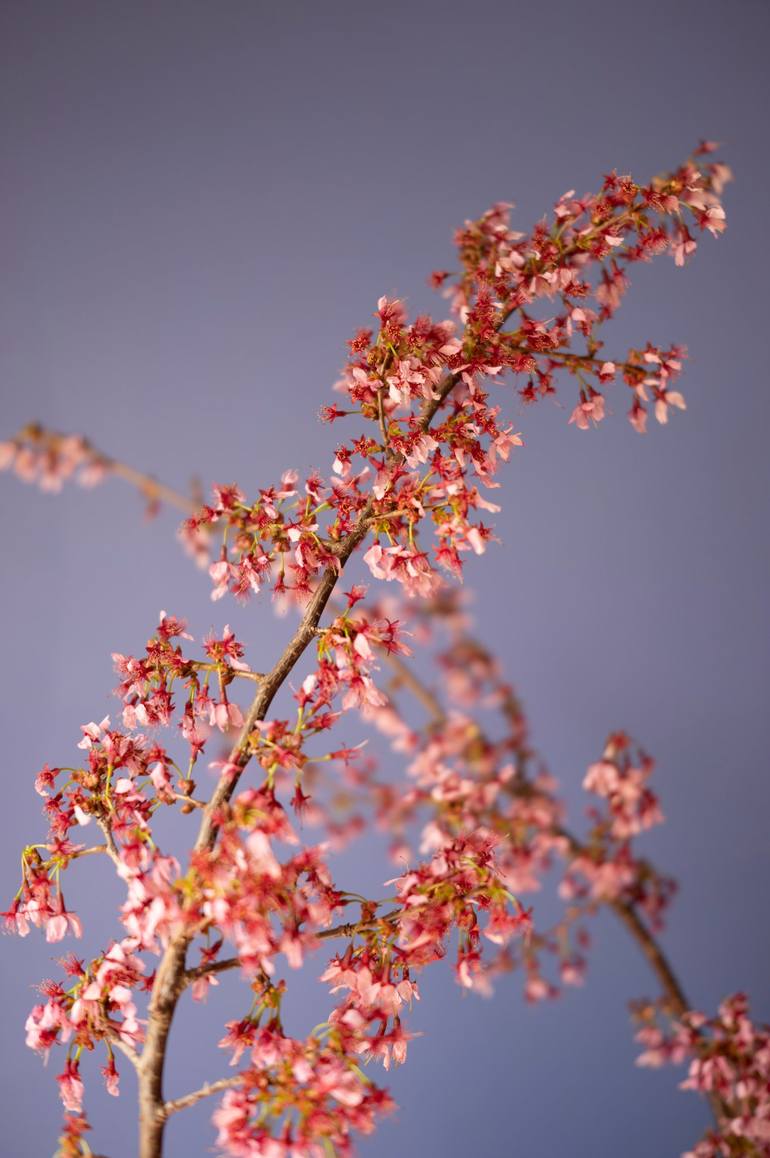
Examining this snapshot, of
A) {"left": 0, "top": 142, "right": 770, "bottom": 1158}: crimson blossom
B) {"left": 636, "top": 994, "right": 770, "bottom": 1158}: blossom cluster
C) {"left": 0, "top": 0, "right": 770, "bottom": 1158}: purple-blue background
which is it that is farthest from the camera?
{"left": 0, "top": 0, "right": 770, "bottom": 1158}: purple-blue background

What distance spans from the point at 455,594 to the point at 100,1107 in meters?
1.00

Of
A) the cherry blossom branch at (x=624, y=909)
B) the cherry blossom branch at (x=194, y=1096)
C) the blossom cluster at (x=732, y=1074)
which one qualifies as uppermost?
the cherry blossom branch at (x=624, y=909)

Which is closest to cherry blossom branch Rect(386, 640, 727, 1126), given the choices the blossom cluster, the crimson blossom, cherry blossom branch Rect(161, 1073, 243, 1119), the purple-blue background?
the blossom cluster

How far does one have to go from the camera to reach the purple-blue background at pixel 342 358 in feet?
5.01

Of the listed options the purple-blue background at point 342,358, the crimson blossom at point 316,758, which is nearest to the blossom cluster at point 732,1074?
the purple-blue background at point 342,358

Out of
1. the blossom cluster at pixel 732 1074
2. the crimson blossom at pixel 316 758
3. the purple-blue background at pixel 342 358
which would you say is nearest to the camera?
the crimson blossom at pixel 316 758

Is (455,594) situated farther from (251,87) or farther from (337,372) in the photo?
(251,87)

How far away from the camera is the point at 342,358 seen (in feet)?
5.16

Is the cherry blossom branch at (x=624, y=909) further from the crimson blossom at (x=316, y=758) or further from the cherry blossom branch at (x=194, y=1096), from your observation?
the cherry blossom branch at (x=194, y=1096)

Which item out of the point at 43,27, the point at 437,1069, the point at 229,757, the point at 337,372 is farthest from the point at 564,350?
the point at 437,1069

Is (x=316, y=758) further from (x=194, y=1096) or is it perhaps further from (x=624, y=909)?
(x=624, y=909)

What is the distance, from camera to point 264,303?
5.15 ft

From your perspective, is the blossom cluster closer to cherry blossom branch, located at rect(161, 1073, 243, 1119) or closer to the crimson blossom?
the crimson blossom

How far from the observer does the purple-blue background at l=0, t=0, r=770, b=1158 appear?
1527 mm
